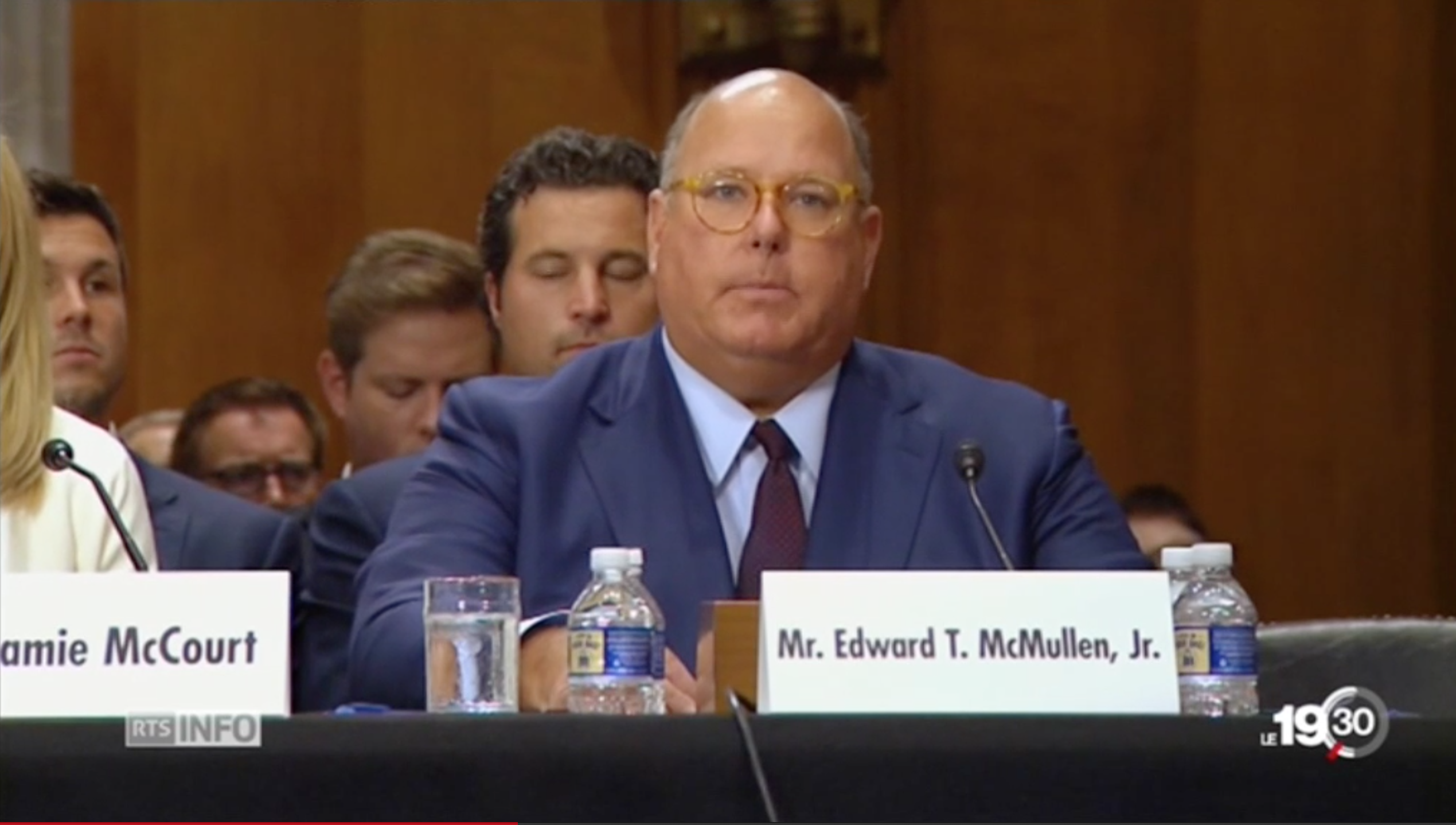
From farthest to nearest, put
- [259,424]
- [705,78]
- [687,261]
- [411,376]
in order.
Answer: [705,78] < [259,424] < [411,376] < [687,261]

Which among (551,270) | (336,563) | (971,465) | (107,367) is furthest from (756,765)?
(107,367)

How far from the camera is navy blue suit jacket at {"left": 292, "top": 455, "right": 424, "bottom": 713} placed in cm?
359

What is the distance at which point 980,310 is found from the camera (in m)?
5.39

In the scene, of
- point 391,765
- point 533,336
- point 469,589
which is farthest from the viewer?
point 533,336

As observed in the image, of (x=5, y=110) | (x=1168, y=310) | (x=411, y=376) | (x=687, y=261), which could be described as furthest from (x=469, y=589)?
(x=1168, y=310)

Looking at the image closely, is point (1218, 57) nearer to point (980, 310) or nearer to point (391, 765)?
point (980, 310)

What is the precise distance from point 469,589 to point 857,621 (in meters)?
0.50

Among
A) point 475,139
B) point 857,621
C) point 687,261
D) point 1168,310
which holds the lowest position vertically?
point 857,621

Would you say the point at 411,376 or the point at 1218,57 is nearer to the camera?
the point at 411,376

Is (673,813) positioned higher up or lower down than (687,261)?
lower down

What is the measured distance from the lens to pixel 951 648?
220 cm

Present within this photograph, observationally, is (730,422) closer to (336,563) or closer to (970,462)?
(970,462)

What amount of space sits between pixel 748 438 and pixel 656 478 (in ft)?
0.43

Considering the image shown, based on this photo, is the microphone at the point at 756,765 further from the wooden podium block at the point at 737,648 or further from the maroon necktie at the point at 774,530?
the maroon necktie at the point at 774,530
